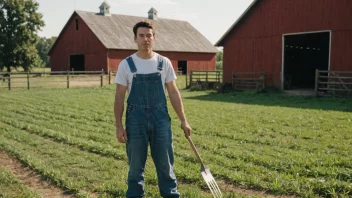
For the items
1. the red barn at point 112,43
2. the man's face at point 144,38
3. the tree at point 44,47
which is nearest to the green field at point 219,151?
the man's face at point 144,38

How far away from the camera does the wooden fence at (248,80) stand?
19.3 metres

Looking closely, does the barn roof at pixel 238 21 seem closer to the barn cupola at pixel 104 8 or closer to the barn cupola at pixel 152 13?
the barn cupola at pixel 104 8

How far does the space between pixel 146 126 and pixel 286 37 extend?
18.1 m

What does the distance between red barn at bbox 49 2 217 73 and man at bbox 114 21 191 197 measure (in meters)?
30.4

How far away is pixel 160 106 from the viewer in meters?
3.73

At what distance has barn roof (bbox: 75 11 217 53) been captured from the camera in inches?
1379

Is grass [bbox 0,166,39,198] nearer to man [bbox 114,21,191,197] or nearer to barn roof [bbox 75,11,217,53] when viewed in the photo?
man [bbox 114,21,191,197]

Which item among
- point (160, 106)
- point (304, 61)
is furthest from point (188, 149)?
point (304, 61)

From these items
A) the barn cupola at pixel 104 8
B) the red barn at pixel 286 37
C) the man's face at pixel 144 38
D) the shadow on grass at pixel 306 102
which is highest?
the barn cupola at pixel 104 8

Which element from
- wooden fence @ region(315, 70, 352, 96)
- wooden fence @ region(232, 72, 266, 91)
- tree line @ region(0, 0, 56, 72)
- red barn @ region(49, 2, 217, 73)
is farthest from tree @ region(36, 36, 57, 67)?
wooden fence @ region(315, 70, 352, 96)

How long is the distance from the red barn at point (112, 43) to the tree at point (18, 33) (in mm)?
2958

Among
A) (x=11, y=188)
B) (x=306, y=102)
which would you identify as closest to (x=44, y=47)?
(x=306, y=102)

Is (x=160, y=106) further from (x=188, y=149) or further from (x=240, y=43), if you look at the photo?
(x=240, y=43)

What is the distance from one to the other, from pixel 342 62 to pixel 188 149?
497 inches
